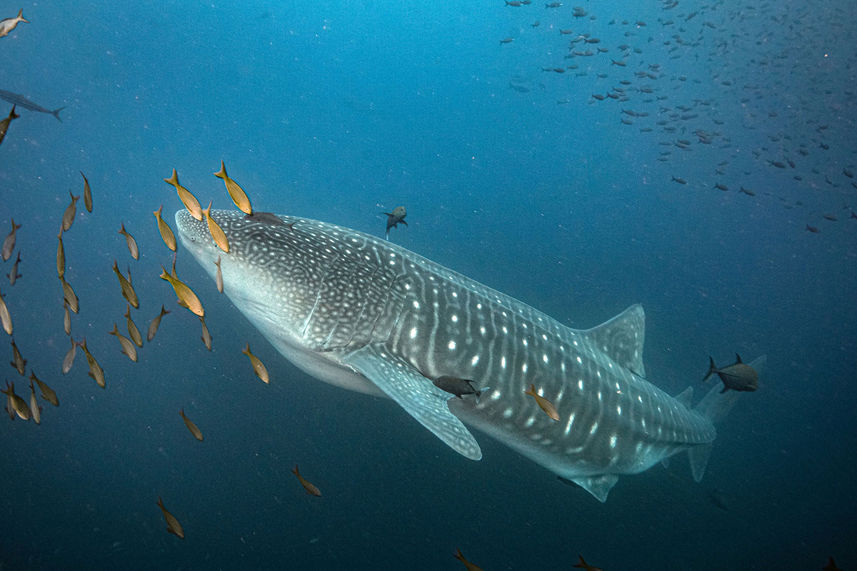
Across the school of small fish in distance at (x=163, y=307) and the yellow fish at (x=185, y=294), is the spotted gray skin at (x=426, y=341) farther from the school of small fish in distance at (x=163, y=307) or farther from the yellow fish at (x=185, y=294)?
the yellow fish at (x=185, y=294)

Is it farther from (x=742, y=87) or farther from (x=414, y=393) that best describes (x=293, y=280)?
(x=742, y=87)

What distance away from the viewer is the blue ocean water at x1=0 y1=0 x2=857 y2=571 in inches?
309

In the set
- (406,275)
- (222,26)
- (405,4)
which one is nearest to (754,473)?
(406,275)

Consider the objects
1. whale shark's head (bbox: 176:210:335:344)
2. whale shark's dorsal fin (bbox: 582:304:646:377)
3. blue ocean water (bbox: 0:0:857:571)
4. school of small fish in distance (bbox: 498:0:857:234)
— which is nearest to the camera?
whale shark's head (bbox: 176:210:335:344)

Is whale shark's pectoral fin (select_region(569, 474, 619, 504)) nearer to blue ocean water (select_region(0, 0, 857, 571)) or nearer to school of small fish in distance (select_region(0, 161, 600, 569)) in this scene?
school of small fish in distance (select_region(0, 161, 600, 569))

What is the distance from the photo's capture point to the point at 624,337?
5.66 metres

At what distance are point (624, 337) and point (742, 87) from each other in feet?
91.2

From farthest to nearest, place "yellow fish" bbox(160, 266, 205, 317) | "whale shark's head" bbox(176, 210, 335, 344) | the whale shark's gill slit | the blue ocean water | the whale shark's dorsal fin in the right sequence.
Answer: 1. the blue ocean water
2. the whale shark's dorsal fin
3. the whale shark's gill slit
4. "whale shark's head" bbox(176, 210, 335, 344)
5. "yellow fish" bbox(160, 266, 205, 317)

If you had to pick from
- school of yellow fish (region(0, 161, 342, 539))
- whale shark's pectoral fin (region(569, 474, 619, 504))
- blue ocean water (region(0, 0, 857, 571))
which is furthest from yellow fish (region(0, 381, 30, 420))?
whale shark's pectoral fin (region(569, 474, 619, 504))

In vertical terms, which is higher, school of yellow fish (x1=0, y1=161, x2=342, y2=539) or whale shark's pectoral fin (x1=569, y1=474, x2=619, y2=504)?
school of yellow fish (x1=0, y1=161, x2=342, y2=539)

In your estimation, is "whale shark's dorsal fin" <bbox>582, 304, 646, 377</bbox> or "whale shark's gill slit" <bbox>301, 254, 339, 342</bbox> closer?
"whale shark's gill slit" <bbox>301, 254, 339, 342</bbox>

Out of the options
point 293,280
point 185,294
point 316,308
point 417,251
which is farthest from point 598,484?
point 417,251

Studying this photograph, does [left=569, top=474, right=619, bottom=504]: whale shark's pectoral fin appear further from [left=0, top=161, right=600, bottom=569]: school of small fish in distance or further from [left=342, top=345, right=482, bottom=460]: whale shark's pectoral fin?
[left=342, top=345, right=482, bottom=460]: whale shark's pectoral fin

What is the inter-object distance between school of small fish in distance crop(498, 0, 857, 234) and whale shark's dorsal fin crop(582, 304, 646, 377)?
8661 millimetres
